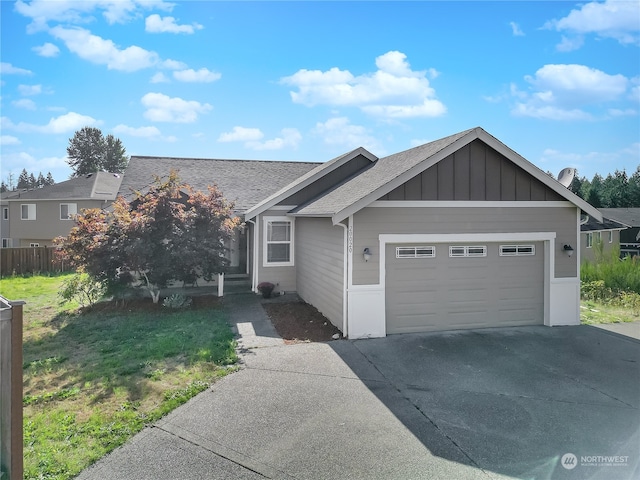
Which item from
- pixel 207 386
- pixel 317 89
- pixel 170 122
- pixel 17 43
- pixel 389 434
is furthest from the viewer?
pixel 170 122

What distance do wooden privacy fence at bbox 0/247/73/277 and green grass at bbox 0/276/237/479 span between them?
369 inches

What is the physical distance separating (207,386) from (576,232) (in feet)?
30.8

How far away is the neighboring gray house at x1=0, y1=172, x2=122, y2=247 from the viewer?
27062mm

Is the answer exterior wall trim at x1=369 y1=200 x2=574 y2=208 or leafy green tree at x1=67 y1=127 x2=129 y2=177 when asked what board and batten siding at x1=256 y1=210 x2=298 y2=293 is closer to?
exterior wall trim at x1=369 y1=200 x2=574 y2=208

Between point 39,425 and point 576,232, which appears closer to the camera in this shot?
point 39,425

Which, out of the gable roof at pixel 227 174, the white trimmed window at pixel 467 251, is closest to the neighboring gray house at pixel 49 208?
the gable roof at pixel 227 174

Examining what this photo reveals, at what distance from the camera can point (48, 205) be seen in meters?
27.6

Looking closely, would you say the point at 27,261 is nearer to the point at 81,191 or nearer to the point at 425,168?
the point at 81,191

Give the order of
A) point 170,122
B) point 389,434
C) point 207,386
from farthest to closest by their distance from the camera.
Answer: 1. point 170,122
2. point 207,386
3. point 389,434

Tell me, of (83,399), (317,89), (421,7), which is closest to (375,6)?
(421,7)

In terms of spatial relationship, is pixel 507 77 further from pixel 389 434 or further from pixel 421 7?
pixel 389 434

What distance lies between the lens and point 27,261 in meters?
19.9

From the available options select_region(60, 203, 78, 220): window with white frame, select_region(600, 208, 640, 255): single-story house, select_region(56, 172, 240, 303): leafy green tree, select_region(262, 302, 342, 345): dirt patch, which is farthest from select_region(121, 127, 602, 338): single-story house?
select_region(600, 208, 640, 255): single-story house

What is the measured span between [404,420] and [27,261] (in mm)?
20921
